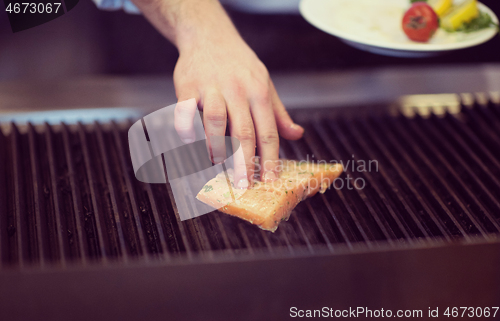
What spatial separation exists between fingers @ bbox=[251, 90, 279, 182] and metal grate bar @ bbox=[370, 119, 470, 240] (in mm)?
670

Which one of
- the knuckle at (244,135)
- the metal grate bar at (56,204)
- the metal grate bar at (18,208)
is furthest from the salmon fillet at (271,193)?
the metal grate bar at (18,208)

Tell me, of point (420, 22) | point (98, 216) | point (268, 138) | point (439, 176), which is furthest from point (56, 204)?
point (420, 22)

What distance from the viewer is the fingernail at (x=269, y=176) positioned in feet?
5.33

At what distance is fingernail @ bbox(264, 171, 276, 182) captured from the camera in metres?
1.62

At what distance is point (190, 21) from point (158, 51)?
4.32 feet

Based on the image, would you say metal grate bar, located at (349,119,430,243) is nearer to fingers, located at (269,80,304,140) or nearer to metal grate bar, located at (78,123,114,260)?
fingers, located at (269,80,304,140)

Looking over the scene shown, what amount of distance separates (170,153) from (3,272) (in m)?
0.94

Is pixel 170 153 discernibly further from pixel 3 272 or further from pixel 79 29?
pixel 79 29

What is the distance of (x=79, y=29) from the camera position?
3809 mm

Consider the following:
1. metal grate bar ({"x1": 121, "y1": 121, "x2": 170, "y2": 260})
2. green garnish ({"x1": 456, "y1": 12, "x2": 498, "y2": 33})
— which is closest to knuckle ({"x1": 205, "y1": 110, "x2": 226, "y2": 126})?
metal grate bar ({"x1": 121, "y1": 121, "x2": 170, "y2": 260})

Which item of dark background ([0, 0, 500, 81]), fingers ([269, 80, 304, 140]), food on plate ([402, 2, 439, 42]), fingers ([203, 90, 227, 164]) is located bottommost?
dark background ([0, 0, 500, 81])

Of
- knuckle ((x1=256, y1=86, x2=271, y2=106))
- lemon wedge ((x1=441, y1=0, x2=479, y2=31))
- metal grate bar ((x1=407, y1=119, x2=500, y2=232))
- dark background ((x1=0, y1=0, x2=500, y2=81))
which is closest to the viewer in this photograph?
knuckle ((x1=256, y1=86, x2=271, y2=106))

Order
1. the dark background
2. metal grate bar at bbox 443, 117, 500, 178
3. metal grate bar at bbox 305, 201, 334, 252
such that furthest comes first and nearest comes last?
1. the dark background
2. metal grate bar at bbox 443, 117, 500, 178
3. metal grate bar at bbox 305, 201, 334, 252

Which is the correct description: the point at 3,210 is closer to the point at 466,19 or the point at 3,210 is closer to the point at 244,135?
the point at 244,135
